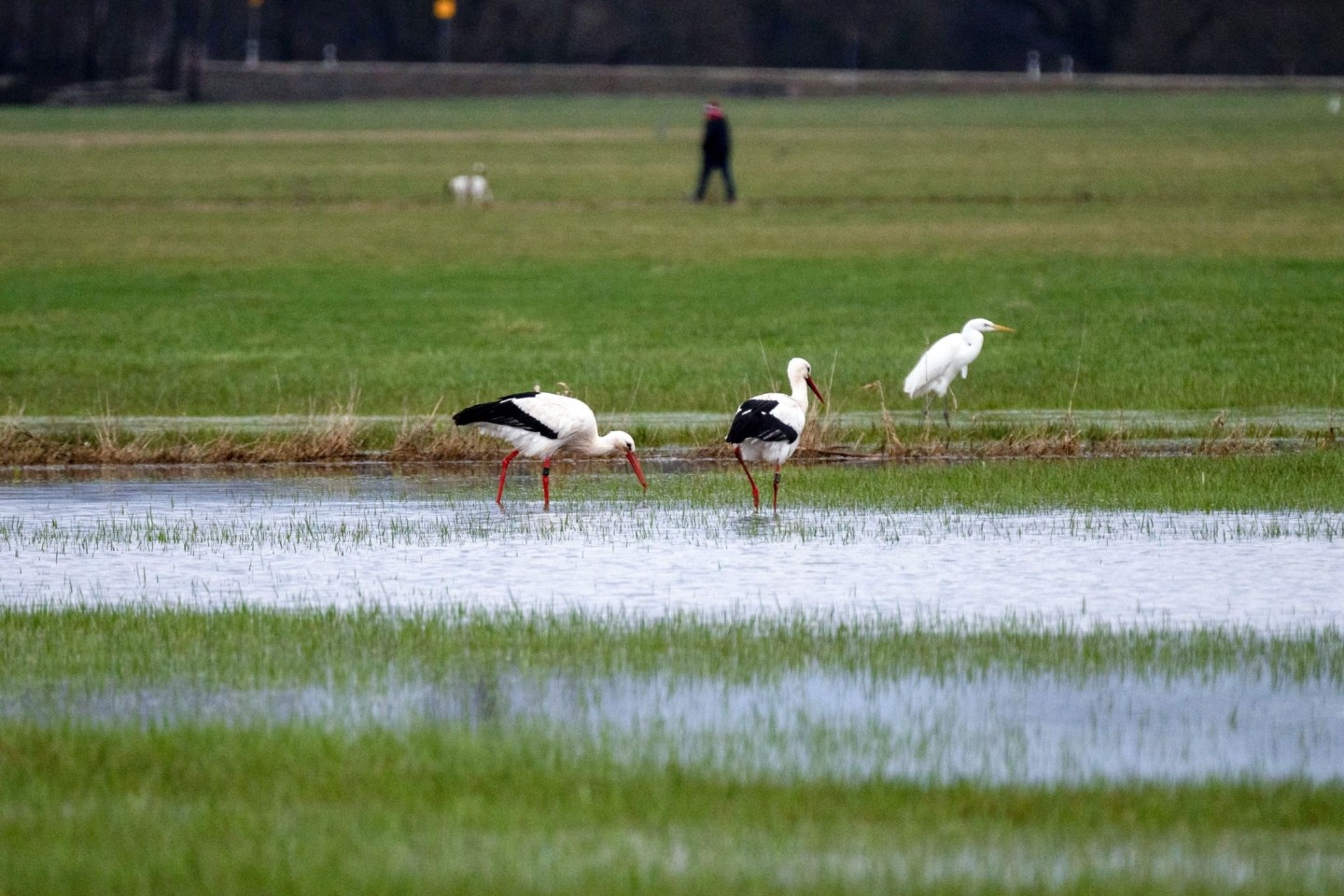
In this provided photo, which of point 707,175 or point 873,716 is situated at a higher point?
point 707,175

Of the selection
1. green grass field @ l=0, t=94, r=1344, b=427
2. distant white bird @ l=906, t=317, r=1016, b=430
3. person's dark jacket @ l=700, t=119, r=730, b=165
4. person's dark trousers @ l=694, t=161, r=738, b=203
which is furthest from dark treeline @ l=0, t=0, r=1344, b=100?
distant white bird @ l=906, t=317, r=1016, b=430

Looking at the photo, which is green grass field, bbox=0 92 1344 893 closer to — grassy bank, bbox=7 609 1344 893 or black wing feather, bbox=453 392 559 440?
grassy bank, bbox=7 609 1344 893

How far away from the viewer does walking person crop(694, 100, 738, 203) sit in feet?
152

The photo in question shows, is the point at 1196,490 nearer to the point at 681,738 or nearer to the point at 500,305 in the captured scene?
the point at 681,738

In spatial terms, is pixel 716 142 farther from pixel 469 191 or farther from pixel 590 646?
pixel 590 646

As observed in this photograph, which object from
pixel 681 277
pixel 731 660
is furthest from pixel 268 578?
pixel 681 277

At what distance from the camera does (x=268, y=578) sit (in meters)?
13.1

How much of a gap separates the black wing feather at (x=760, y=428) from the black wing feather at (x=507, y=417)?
1.37 meters

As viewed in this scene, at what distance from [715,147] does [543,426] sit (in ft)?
104

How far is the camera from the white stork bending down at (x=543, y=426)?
52.8 feet

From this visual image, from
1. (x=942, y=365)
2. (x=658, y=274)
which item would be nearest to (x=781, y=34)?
(x=658, y=274)

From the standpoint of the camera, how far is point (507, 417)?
16.2 meters

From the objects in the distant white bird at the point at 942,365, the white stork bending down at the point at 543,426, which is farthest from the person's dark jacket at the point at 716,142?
the white stork bending down at the point at 543,426

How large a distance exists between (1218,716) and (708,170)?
39.2 m
